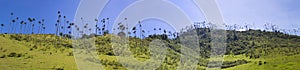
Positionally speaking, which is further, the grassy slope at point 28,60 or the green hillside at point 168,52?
the green hillside at point 168,52

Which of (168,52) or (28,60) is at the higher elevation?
(28,60)

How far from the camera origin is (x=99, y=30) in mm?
103375

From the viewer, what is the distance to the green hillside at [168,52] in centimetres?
4746

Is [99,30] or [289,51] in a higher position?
[99,30]

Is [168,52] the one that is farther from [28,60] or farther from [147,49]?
[28,60]

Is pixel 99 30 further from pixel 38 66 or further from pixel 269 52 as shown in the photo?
pixel 38 66

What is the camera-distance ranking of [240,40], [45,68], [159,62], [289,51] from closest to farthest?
[45,68] < [159,62] < [289,51] < [240,40]

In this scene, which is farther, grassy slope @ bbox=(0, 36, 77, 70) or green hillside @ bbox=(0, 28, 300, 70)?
green hillside @ bbox=(0, 28, 300, 70)

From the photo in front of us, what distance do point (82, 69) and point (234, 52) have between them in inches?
2800

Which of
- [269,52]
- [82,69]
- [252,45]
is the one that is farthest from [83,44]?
[252,45]

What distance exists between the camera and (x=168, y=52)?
88.0m

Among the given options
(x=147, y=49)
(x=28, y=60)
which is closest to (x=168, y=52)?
(x=147, y=49)

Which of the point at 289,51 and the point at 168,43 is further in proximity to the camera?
the point at 168,43

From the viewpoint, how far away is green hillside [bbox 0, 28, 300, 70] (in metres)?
47.5
